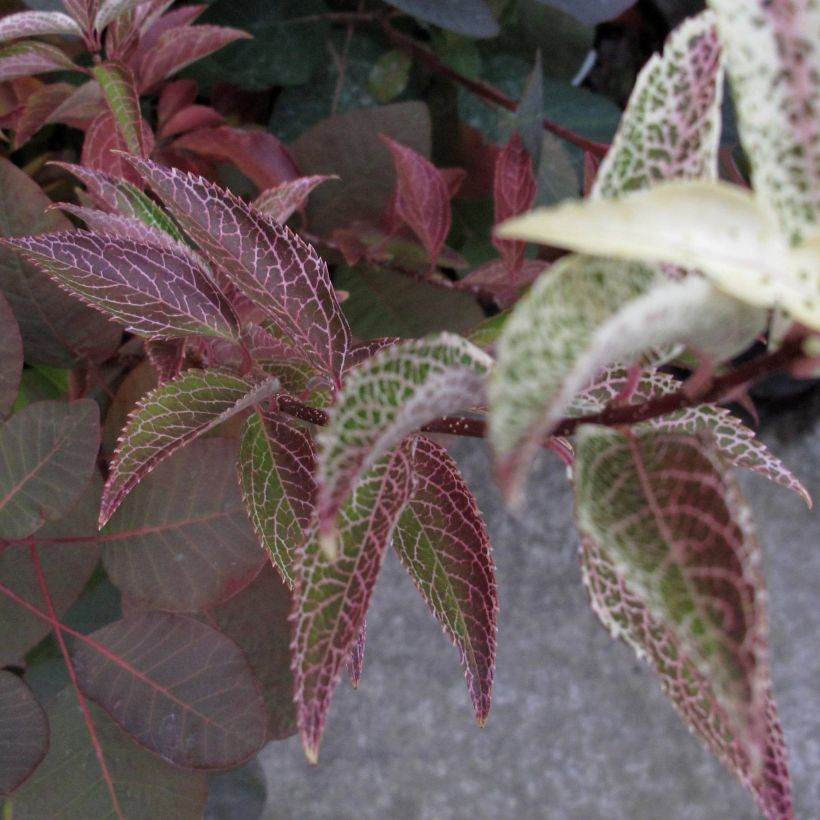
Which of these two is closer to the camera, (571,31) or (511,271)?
(511,271)

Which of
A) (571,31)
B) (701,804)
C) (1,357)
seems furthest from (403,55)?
(701,804)

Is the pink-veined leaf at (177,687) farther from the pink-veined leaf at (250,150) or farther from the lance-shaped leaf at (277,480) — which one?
the pink-veined leaf at (250,150)

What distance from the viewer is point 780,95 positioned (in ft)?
0.66

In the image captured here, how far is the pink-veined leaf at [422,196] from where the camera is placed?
20.7 inches

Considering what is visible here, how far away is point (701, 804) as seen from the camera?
102cm

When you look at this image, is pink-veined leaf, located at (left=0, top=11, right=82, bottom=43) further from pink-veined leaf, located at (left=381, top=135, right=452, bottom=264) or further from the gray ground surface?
the gray ground surface

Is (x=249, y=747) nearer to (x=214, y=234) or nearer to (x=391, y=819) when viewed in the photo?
(x=214, y=234)

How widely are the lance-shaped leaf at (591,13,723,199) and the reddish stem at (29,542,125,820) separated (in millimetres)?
375

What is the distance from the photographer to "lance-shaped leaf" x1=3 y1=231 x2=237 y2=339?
327mm

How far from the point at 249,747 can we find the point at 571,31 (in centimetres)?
69

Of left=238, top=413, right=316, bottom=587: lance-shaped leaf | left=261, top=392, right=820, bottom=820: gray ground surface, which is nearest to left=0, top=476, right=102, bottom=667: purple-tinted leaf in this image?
left=238, top=413, right=316, bottom=587: lance-shaped leaf

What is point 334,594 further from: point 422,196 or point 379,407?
point 422,196

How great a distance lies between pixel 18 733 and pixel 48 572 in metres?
0.10

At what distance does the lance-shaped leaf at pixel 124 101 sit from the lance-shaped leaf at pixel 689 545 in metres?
0.30
